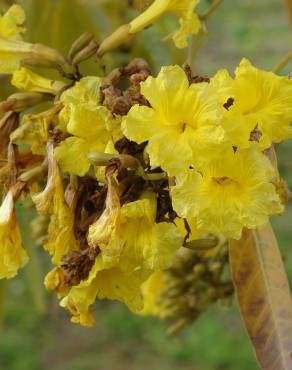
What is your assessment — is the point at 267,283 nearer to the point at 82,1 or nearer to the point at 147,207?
the point at 147,207

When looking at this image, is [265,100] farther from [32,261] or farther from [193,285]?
[32,261]

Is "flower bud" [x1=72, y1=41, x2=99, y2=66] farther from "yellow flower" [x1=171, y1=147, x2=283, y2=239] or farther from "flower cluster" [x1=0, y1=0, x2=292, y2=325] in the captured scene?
"yellow flower" [x1=171, y1=147, x2=283, y2=239]

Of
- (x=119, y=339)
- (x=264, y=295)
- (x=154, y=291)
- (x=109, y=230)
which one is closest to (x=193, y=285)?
(x=154, y=291)

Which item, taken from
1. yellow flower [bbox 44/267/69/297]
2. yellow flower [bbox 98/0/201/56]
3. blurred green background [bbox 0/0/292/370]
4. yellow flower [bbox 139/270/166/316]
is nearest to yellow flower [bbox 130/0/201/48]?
yellow flower [bbox 98/0/201/56]

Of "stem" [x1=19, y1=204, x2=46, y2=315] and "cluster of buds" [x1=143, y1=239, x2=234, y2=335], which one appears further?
"stem" [x1=19, y1=204, x2=46, y2=315]

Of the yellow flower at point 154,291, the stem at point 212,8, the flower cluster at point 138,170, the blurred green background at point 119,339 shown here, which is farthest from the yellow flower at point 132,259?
the blurred green background at point 119,339

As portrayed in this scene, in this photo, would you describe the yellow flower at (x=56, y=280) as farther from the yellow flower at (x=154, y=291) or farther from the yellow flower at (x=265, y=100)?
the yellow flower at (x=154, y=291)
